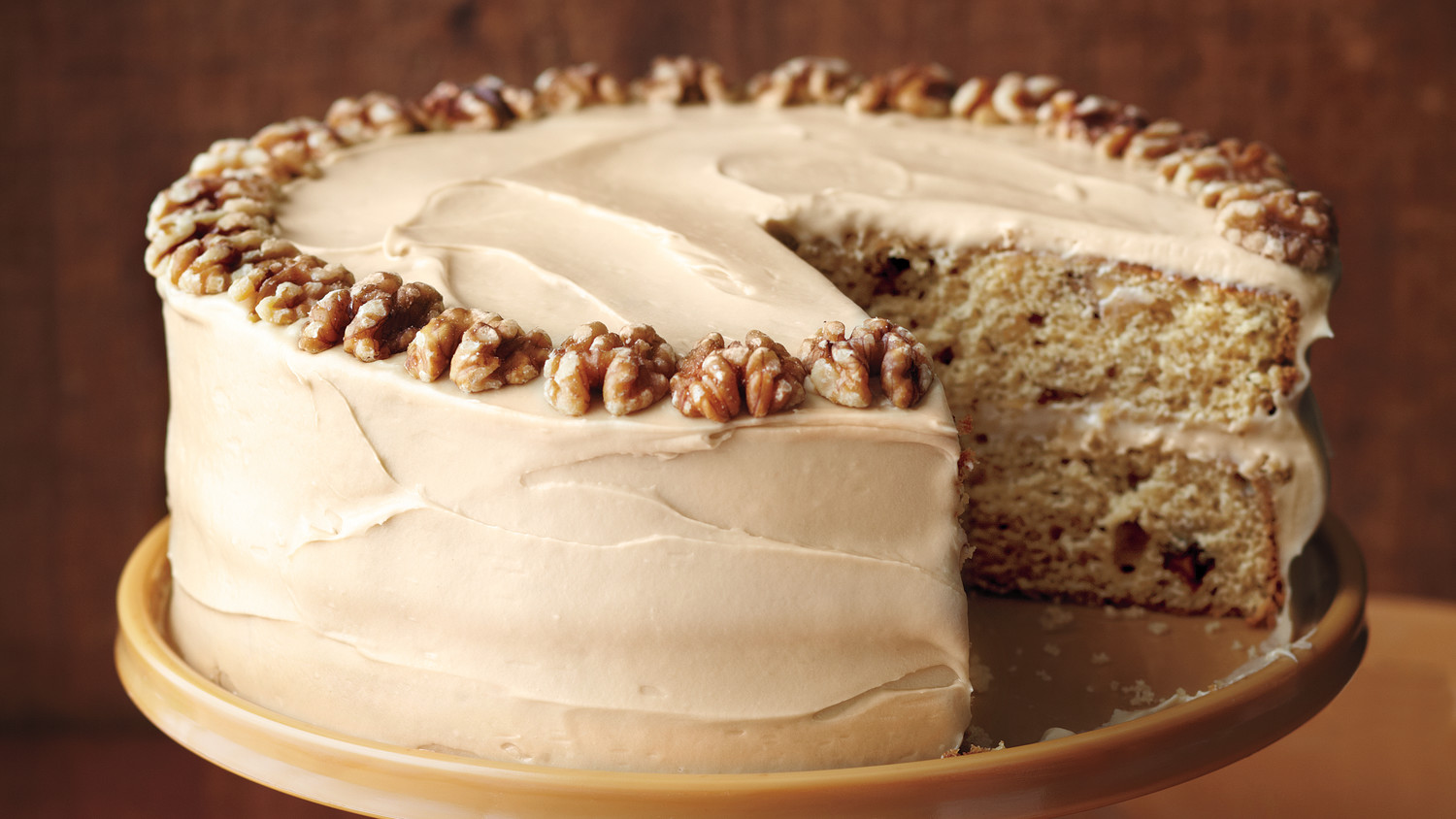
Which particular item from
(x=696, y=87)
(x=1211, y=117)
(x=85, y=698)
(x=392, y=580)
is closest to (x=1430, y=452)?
(x=1211, y=117)

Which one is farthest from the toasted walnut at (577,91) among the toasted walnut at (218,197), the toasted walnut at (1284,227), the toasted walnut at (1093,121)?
the toasted walnut at (1284,227)

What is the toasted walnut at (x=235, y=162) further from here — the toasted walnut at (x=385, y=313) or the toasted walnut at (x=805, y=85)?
the toasted walnut at (x=805, y=85)

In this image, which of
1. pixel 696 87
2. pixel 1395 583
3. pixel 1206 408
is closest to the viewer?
pixel 1206 408

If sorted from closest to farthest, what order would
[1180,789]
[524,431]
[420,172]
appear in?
[524,431] < [420,172] < [1180,789]

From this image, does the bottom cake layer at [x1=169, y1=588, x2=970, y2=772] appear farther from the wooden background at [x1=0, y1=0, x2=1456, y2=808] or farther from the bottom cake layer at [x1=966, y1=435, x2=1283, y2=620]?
the wooden background at [x1=0, y1=0, x2=1456, y2=808]

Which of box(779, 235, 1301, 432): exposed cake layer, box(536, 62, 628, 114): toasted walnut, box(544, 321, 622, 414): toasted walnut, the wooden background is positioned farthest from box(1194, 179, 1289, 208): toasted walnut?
the wooden background

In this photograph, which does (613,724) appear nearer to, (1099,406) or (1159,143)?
(1099,406)

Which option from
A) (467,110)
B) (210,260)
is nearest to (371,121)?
(467,110)

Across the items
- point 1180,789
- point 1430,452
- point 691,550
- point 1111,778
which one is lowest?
point 1180,789

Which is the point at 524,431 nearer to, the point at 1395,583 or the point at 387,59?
the point at 387,59
